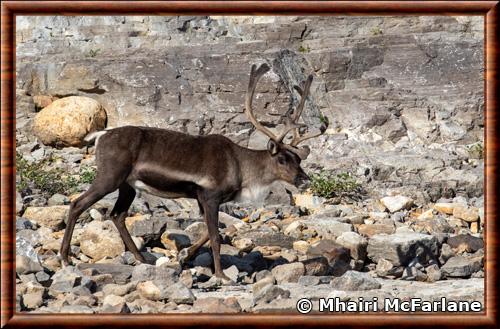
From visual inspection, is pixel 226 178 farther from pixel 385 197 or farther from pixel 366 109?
pixel 366 109

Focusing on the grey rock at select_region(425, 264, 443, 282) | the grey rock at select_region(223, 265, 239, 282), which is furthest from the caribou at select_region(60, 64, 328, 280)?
the grey rock at select_region(425, 264, 443, 282)

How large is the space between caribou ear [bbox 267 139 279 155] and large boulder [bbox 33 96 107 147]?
7238 millimetres

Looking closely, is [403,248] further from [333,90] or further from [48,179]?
[333,90]

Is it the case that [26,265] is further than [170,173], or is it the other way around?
[170,173]

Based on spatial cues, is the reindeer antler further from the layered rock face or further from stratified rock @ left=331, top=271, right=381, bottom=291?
the layered rock face

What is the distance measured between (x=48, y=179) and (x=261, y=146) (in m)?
4.46

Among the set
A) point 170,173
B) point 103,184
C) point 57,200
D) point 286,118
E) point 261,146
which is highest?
point 286,118

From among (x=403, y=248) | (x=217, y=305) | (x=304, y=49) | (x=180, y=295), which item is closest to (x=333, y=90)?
(x=304, y=49)

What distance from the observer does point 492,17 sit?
7094mm

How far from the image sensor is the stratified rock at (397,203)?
13.1 meters

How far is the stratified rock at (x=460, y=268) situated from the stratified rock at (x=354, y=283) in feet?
3.67

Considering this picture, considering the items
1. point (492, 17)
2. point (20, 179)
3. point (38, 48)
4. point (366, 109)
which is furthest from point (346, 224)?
point (38, 48)

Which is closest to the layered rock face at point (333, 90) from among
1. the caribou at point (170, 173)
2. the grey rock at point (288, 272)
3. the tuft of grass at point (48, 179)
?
the tuft of grass at point (48, 179)

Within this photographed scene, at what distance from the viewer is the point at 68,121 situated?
52.6ft
